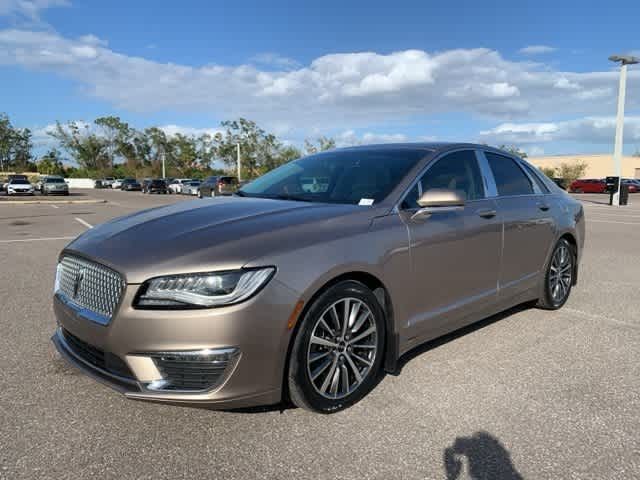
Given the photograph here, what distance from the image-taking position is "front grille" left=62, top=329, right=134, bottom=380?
2494 millimetres

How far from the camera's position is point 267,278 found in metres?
2.47

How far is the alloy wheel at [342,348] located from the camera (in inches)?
109

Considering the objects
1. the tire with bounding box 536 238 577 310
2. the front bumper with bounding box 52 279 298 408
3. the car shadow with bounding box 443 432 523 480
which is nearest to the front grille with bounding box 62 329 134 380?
the front bumper with bounding box 52 279 298 408

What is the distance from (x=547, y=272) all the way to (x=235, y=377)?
347 centimetres

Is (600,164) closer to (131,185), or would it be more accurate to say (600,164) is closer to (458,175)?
(131,185)

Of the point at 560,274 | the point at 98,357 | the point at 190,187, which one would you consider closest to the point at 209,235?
the point at 98,357

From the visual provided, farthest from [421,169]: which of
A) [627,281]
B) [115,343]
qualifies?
[627,281]

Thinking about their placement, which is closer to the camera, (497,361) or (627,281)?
(497,361)

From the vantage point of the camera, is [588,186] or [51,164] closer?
[588,186]

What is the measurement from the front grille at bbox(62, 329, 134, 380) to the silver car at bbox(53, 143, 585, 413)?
11 millimetres

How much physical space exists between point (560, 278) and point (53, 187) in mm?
41839

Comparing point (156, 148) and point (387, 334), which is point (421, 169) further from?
point (156, 148)

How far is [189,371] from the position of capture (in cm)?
243

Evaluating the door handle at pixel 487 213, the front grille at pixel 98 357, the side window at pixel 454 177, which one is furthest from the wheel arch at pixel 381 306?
the door handle at pixel 487 213
